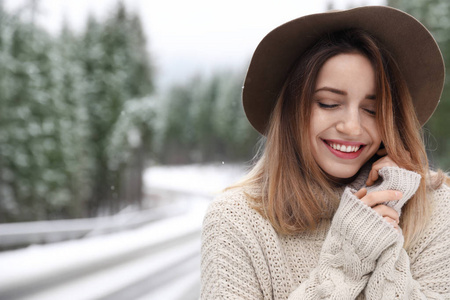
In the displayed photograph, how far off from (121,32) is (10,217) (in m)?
12.3

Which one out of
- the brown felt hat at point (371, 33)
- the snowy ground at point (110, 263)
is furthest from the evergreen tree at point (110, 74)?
the brown felt hat at point (371, 33)

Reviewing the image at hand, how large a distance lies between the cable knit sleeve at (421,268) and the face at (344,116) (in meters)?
0.33

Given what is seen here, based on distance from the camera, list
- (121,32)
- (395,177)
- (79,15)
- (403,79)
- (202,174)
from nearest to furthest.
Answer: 1. (395,177)
2. (403,79)
3. (79,15)
4. (121,32)
5. (202,174)

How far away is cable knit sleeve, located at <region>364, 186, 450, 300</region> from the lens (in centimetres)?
134

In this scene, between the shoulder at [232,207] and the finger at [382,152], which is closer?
the shoulder at [232,207]

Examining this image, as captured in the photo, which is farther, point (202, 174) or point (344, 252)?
point (202, 174)

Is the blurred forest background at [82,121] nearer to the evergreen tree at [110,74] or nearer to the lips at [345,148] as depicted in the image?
the evergreen tree at [110,74]

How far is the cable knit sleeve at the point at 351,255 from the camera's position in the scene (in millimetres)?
1347

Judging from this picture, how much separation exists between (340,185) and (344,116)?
1.05ft

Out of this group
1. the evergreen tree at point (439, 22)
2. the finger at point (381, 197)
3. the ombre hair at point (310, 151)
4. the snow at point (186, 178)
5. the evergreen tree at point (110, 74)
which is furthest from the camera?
the snow at point (186, 178)

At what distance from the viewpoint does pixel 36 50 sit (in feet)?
63.7

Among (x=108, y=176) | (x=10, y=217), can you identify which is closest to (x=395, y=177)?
(x=10, y=217)

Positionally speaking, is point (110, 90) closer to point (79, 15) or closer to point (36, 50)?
point (79, 15)

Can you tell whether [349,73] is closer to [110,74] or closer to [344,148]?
[344,148]
